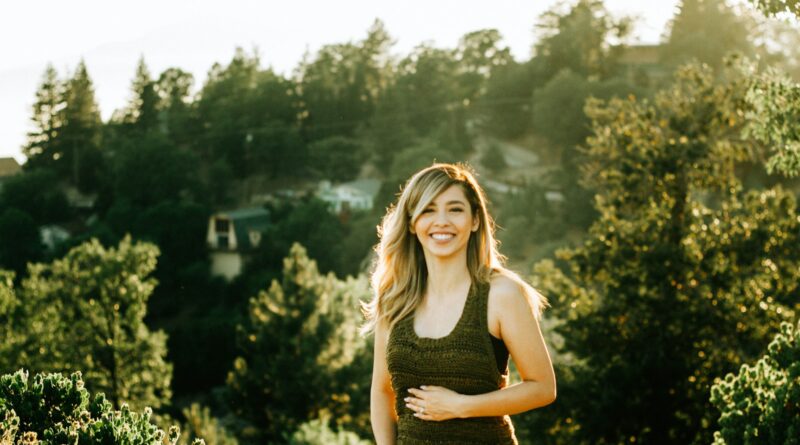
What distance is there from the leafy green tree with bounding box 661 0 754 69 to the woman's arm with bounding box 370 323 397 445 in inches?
2620

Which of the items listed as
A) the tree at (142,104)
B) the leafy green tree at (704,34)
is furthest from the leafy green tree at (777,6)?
the tree at (142,104)

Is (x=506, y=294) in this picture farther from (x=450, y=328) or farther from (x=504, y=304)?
(x=450, y=328)

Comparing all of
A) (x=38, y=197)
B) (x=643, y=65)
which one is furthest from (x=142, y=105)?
(x=643, y=65)

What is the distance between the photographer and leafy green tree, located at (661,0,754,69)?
220ft

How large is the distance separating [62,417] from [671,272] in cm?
1510

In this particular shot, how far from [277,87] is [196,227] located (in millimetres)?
21260

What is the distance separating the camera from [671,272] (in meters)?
17.1

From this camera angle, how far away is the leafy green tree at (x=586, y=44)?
235ft

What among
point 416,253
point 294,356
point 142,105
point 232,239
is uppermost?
point 142,105

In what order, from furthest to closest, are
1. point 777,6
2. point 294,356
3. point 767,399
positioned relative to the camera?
point 294,356 → point 777,6 → point 767,399

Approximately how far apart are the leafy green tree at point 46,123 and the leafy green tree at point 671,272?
61186mm

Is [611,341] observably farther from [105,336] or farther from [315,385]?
[105,336]

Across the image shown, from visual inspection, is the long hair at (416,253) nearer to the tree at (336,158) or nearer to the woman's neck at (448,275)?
the woman's neck at (448,275)

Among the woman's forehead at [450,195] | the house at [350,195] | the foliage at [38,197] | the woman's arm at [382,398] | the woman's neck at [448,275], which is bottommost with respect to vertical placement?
the house at [350,195]
